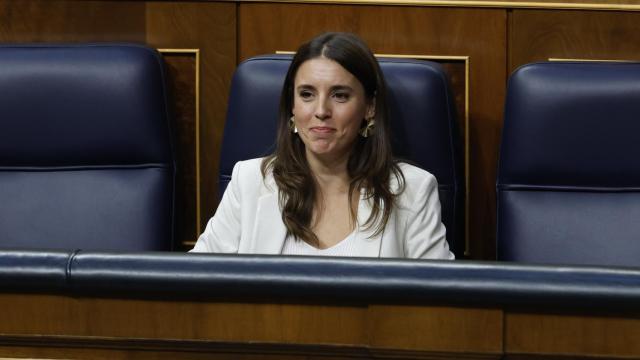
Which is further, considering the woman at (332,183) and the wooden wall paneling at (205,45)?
the wooden wall paneling at (205,45)

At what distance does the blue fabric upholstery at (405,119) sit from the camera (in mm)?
1008

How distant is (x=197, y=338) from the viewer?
54cm

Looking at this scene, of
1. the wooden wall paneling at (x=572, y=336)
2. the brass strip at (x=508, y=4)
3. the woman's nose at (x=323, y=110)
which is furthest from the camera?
the brass strip at (x=508, y=4)

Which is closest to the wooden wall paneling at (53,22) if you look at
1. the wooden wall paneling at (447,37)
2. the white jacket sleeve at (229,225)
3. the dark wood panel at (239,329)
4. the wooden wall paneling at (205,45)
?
the wooden wall paneling at (205,45)

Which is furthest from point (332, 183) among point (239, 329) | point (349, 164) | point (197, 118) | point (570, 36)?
point (239, 329)

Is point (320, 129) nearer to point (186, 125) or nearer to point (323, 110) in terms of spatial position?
point (323, 110)

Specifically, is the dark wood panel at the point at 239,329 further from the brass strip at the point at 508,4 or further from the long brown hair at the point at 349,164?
the brass strip at the point at 508,4

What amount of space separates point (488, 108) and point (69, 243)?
1.57 ft

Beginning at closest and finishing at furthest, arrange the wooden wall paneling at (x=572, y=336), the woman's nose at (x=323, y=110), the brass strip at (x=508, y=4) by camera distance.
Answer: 1. the wooden wall paneling at (x=572, y=336)
2. the woman's nose at (x=323, y=110)
3. the brass strip at (x=508, y=4)

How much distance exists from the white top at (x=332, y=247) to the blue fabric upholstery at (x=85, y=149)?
160 millimetres

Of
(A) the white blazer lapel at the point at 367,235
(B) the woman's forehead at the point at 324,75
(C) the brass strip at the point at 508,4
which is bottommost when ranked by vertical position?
(A) the white blazer lapel at the point at 367,235

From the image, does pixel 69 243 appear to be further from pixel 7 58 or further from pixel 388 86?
pixel 388 86

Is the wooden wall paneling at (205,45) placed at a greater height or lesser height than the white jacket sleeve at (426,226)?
greater

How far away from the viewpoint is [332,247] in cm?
97
